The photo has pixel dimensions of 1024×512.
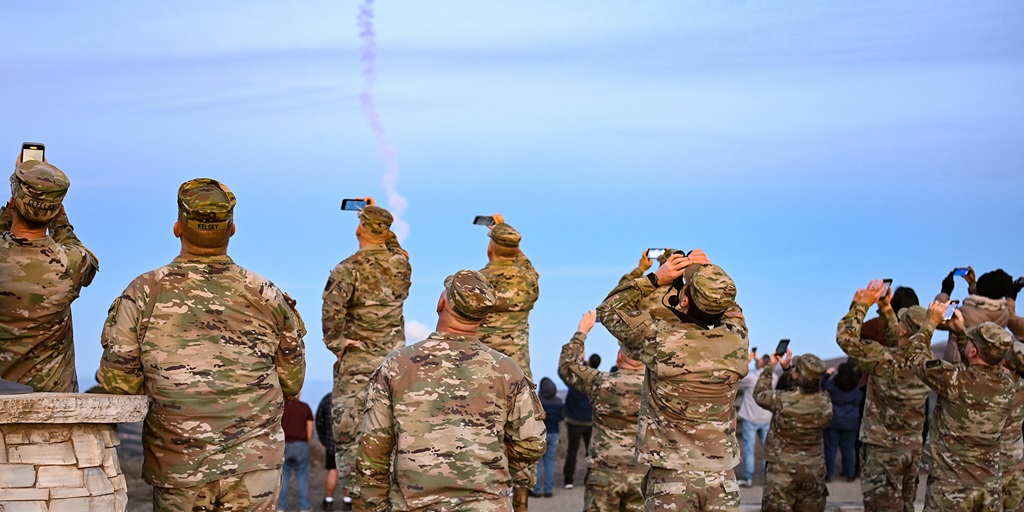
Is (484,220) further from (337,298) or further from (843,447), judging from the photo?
(843,447)

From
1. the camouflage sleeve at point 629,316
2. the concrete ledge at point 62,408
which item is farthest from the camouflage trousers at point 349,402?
the concrete ledge at point 62,408

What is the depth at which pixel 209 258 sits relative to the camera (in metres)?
6.41

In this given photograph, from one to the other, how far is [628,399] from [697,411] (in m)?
2.27

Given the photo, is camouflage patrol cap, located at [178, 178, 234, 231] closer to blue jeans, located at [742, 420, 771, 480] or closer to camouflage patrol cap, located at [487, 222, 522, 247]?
camouflage patrol cap, located at [487, 222, 522, 247]

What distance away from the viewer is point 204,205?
20.7 feet

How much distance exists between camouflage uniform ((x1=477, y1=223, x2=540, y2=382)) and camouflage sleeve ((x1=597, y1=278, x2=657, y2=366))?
2.80 m

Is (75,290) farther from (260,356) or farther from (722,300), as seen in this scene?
(722,300)

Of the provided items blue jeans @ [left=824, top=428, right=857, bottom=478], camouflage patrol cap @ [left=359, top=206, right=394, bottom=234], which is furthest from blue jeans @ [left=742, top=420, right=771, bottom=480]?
camouflage patrol cap @ [left=359, top=206, right=394, bottom=234]

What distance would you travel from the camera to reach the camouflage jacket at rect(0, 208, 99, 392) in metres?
7.25

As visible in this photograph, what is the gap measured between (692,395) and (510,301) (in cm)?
381

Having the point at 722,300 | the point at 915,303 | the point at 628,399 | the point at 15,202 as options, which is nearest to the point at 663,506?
the point at 722,300

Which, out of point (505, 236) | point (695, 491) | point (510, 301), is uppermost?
point (505, 236)

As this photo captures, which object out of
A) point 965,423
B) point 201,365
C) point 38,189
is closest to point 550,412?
point 965,423

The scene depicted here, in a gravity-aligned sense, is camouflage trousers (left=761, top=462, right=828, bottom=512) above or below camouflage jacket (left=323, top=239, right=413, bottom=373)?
below
